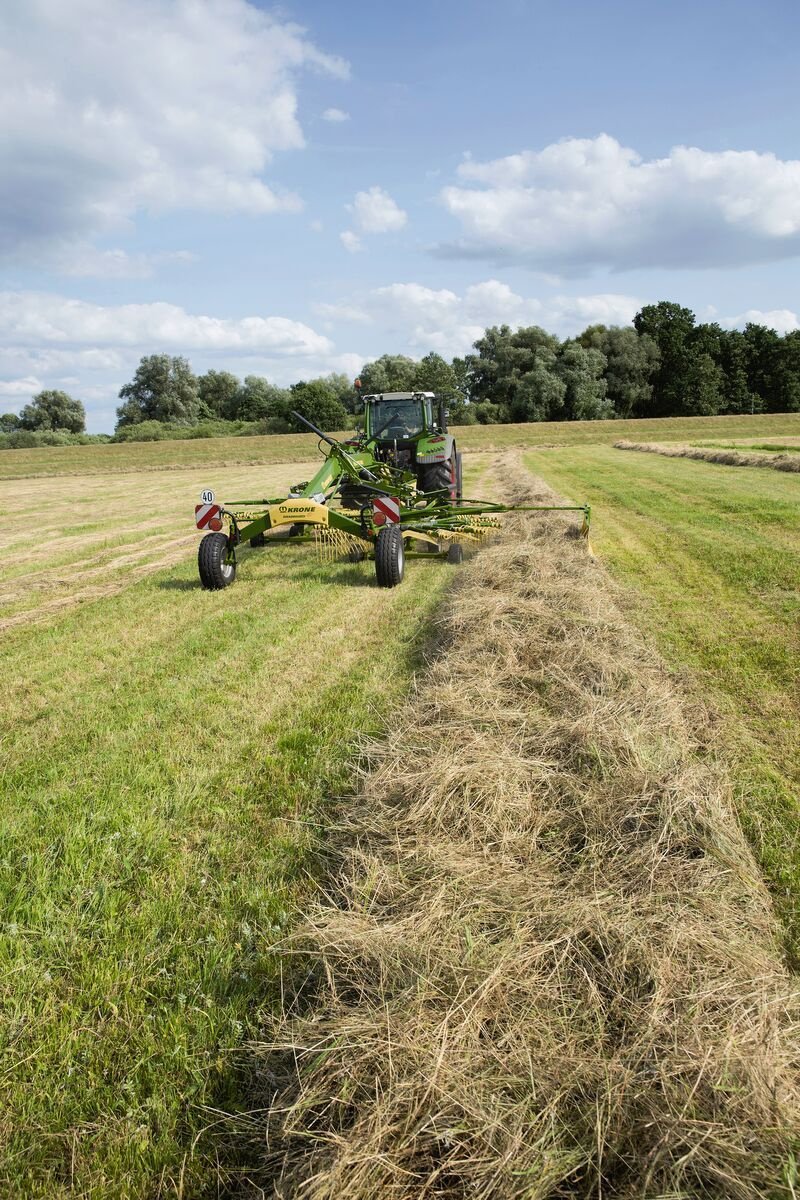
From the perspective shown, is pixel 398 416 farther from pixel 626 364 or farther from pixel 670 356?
pixel 670 356

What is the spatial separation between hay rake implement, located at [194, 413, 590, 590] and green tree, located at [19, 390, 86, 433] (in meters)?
60.2

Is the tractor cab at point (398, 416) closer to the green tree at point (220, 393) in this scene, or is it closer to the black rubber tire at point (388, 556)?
the black rubber tire at point (388, 556)

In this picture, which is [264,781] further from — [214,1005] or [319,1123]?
[319,1123]

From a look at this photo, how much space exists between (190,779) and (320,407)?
5391cm

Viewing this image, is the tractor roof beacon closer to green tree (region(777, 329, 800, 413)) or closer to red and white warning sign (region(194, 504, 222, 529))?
red and white warning sign (region(194, 504, 222, 529))

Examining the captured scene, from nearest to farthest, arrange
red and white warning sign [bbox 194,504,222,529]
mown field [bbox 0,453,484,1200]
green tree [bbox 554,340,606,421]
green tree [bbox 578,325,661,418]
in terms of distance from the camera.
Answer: mown field [bbox 0,453,484,1200] → red and white warning sign [bbox 194,504,222,529] → green tree [bbox 554,340,606,421] → green tree [bbox 578,325,661,418]

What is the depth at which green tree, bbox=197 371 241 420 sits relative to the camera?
6994 cm

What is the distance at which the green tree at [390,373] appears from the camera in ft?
184

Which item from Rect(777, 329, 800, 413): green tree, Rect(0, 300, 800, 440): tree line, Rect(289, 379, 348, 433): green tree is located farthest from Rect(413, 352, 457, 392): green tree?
Rect(777, 329, 800, 413): green tree

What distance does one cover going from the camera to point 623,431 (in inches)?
1503

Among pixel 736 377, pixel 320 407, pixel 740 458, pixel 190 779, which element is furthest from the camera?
pixel 736 377

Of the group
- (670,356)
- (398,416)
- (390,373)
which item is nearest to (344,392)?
(390,373)

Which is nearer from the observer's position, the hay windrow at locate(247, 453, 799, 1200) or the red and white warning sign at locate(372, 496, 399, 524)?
the hay windrow at locate(247, 453, 799, 1200)

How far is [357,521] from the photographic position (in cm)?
825
